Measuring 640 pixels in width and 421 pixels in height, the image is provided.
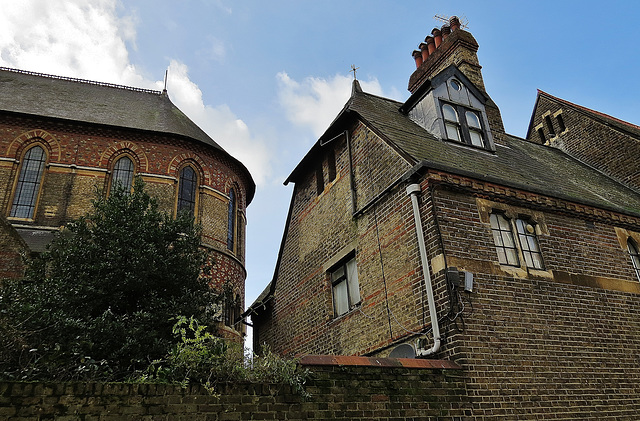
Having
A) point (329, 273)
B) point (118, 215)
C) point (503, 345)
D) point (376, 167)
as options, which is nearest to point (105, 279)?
point (118, 215)

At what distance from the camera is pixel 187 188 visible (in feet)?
68.3

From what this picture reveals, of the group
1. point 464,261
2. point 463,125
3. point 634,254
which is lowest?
point 464,261

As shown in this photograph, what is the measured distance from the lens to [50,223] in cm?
1806

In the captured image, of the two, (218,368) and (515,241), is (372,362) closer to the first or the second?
(218,368)

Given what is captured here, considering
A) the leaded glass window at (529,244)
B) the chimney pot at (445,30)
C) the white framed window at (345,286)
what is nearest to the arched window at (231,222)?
the white framed window at (345,286)

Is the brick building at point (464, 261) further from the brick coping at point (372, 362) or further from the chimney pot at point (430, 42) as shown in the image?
the chimney pot at point (430, 42)

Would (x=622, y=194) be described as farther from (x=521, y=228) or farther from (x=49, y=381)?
(x=49, y=381)

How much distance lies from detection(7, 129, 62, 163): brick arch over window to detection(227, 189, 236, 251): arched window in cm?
769

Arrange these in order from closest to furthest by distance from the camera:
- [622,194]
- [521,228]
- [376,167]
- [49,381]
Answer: [49,381] → [521,228] → [376,167] → [622,194]

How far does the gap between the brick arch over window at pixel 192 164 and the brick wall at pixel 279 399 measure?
16.4 metres

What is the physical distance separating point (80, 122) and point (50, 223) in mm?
4740

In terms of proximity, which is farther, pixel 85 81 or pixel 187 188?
pixel 85 81

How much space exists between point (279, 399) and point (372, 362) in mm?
1581

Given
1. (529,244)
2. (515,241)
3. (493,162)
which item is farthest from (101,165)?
(529,244)
